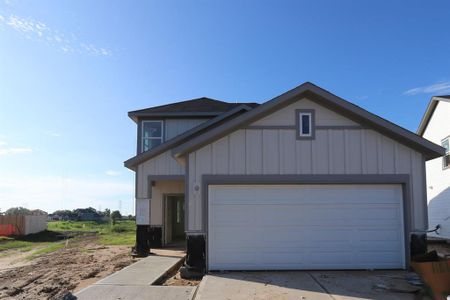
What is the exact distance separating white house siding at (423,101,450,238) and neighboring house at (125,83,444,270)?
8.42 metres

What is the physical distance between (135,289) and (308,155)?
5.39m

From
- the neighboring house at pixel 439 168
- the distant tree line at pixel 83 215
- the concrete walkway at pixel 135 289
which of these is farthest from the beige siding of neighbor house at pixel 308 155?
the distant tree line at pixel 83 215

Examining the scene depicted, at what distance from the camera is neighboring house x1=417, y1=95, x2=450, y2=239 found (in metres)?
19.0

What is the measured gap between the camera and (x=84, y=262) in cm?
1538

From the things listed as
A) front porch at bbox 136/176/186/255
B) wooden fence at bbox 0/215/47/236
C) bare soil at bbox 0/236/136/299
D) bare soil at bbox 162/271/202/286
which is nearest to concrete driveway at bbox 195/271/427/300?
bare soil at bbox 162/271/202/286

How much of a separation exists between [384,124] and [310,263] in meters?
3.97

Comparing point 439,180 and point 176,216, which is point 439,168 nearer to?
point 439,180

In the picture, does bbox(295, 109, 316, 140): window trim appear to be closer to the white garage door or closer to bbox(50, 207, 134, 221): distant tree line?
the white garage door

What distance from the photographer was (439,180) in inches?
786

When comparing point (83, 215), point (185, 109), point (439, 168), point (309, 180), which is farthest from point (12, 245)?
point (83, 215)

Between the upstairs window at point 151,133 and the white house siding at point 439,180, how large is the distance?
39.9 ft

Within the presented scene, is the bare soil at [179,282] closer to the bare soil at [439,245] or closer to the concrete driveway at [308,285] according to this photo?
the concrete driveway at [308,285]

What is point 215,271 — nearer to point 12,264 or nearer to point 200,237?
point 200,237

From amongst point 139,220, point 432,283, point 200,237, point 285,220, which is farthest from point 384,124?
point 139,220
